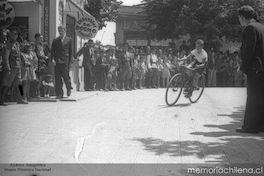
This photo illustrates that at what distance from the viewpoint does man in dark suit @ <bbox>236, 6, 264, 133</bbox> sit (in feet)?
19.9

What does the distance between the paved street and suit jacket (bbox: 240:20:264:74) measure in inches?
41.6

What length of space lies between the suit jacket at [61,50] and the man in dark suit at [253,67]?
226 inches

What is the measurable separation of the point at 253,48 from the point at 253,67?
302mm

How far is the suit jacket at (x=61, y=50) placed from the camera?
10773 millimetres

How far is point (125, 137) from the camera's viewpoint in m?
5.45

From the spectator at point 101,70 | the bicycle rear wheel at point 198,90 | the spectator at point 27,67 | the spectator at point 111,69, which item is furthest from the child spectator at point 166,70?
the spectator at point 27,67

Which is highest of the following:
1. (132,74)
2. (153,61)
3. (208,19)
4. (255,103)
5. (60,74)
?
(208,19)

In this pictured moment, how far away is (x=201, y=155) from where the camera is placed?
440 cm

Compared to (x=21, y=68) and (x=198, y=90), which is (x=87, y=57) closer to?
(x=21, y=68)

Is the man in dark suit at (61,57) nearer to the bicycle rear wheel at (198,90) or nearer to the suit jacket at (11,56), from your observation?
the suit jacket at (11,56)

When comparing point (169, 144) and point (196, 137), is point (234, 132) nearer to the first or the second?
point (196, 137)

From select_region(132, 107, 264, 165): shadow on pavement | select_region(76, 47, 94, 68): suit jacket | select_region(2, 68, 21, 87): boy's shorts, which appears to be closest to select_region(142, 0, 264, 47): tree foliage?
select_region(132, 107, 264, 165): shadow on pavement

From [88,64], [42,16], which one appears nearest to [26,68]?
[42,16]

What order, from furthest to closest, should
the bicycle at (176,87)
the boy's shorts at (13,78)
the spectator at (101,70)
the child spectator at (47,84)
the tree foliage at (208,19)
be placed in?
the spectator at (101,70), the child spectator at (47,84), the bicycle at (176,87), the boy's shorts at (13,78), the tree foliage at (208,19)
